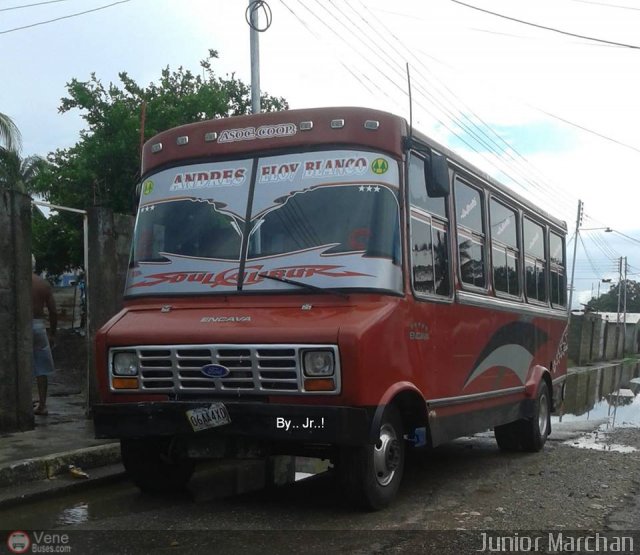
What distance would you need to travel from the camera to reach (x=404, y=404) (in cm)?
603

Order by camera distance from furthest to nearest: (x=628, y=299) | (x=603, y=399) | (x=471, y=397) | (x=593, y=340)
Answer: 1. (x=628, y=299)
2. (x=593, y=340)
3. (x=603, y=399)
4. (x=471, y=397)

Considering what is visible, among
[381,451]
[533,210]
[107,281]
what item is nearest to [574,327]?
[533,210]

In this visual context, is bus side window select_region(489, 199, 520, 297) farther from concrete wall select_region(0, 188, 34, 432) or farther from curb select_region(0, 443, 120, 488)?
concrete wall select_region(0, 188, 34, 432)

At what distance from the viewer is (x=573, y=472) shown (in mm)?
7793

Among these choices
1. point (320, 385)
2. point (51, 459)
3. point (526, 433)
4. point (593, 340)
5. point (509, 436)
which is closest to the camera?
point (320, 385)

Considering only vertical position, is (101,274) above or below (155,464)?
above

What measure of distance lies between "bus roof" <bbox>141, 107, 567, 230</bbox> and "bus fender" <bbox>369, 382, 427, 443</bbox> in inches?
69.3

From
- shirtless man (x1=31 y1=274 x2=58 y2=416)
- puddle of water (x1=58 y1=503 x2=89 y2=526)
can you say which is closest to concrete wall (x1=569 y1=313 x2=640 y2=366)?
shirtless man (x1=31 y1=274 x2=58 y2=416)

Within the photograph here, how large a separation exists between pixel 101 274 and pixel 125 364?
372 cm

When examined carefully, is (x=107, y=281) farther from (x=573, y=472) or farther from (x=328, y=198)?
(x=573, y=472)

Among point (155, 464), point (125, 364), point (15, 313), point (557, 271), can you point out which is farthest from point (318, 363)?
point (557, 271)

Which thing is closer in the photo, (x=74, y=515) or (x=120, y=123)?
(x=74, y=515)

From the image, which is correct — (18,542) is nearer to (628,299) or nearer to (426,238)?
(426,238)

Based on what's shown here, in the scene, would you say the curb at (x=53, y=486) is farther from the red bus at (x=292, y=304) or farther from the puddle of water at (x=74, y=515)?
the red bus at (x=292, y=304)
